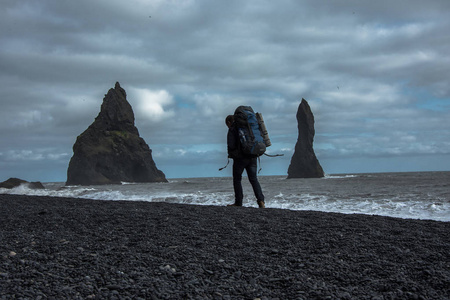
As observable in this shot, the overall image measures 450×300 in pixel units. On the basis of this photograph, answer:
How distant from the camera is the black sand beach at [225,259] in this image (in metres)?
3.04

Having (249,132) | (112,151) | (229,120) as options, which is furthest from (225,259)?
(112,151)

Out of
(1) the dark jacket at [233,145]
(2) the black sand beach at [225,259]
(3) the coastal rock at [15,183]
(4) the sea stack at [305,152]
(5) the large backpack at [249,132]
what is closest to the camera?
(2) the black sand beach at [225,259]

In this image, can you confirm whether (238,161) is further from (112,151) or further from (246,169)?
(112,151)

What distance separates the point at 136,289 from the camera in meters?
3.02

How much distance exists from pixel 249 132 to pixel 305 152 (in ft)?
315

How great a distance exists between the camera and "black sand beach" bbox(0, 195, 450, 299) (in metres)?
3.04

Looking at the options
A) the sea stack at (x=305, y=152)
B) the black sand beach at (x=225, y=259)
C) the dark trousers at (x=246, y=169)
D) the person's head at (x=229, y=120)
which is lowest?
the black sand beach at (x=225, y=259)

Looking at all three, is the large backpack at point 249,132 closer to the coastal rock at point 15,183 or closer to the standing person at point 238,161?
the standing person at point 238,161

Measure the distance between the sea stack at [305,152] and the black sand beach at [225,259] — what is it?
315 ft

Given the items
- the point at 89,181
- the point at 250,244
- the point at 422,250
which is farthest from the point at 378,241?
the point at 89,181

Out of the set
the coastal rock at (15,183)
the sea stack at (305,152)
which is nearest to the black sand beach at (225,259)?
the coastal rock at (15,183)

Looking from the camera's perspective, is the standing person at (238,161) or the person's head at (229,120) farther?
the person's head at (229,120)

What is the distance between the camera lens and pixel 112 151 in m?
86.8

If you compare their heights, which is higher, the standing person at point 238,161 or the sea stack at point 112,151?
the sea stack at point 112,151
